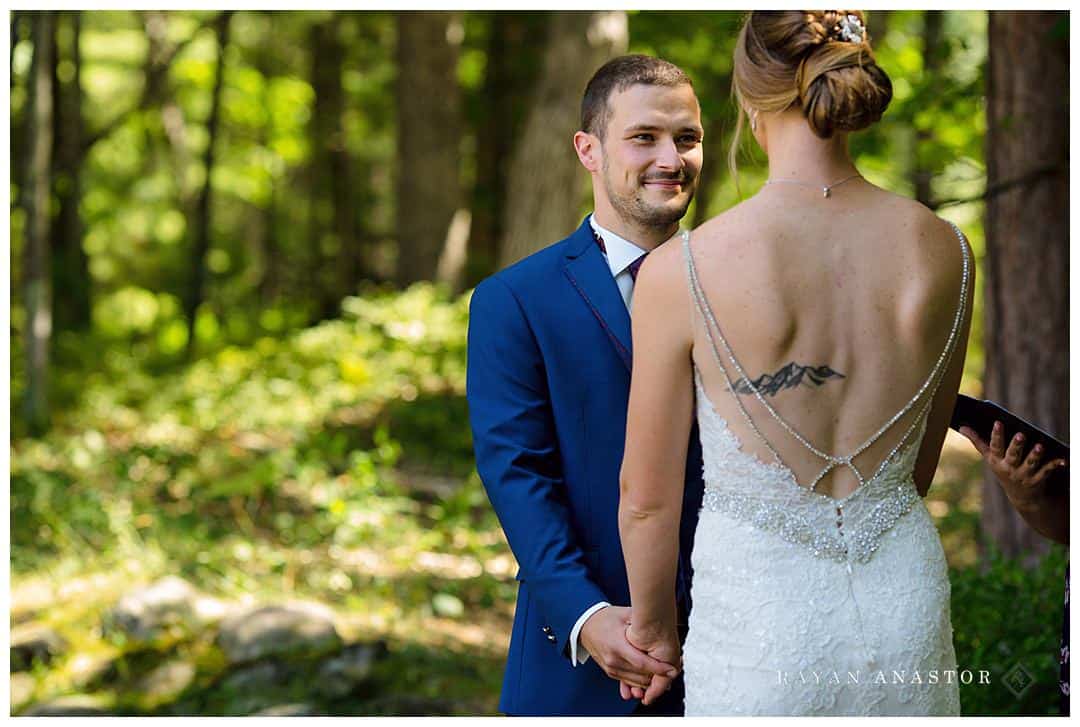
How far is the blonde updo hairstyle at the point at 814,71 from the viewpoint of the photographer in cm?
222

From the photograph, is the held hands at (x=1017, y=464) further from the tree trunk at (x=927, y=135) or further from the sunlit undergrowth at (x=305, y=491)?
the tree trunk at (x=927, y=135)

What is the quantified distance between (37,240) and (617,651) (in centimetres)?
957

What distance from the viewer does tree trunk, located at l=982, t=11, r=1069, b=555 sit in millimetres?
5812

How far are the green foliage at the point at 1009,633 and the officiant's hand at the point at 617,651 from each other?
77.6 inches

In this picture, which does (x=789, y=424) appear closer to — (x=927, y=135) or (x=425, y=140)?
(x=927, y=135)

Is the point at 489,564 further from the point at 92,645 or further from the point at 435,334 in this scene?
the point at 435,334

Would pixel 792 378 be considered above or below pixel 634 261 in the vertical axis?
below

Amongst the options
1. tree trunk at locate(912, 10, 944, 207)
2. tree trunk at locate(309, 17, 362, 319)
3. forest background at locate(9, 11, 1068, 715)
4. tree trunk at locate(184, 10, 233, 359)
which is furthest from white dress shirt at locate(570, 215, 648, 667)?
tree trunk at locate(309, 17, 362, 319)

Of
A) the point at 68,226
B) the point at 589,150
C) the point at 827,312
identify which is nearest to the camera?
the point at 827,312

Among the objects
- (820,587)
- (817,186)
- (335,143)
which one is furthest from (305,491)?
(335,143)

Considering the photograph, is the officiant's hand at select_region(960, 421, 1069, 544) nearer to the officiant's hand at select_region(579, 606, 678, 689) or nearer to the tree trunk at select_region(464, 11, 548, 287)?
the officiant's hand at select_region(579, 606, 678, 689)

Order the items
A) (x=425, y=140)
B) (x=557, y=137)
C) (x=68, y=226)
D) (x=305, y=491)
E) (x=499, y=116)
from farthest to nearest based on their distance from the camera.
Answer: (x=499, y=116) < (x=68, y=226) < (x=425, y=140) < (x=557, y=137) < (x=305, y=491)

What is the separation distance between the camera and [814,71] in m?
2.23

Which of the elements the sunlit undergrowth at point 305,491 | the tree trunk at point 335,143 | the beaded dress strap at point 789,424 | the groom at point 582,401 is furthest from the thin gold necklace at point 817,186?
the tree trunk at point 335,143
